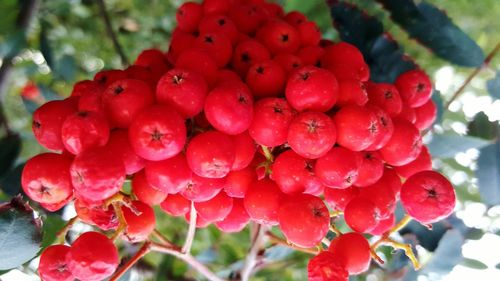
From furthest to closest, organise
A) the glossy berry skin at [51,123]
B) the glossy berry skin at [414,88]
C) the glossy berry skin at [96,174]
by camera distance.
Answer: the glossy berry skin at [414,88], the glossy berry skin at [51,123], the glossy berry skin at [96,174]

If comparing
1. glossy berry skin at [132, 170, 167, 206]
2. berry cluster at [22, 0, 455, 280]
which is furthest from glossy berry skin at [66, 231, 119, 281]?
glossy berry skin at [132, 170, 167, 206]

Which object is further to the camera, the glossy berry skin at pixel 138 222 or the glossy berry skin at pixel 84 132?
the glossy berry skin at pixel 138 222

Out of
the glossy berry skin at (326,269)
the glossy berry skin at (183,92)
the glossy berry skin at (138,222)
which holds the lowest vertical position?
the glossy berry skin at (138,222)

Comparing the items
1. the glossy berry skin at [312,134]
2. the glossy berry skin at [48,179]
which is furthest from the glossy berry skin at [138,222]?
the glossy berry skin at [312,134]

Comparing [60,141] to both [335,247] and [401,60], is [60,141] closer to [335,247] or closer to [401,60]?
[335,247]

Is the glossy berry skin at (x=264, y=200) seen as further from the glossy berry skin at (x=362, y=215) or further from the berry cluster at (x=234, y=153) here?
the glossy berry skin at (x=362, y=215)

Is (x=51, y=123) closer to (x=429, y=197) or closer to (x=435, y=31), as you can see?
(x=429, y=197)

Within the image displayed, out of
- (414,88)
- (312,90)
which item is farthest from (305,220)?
(414,88)
